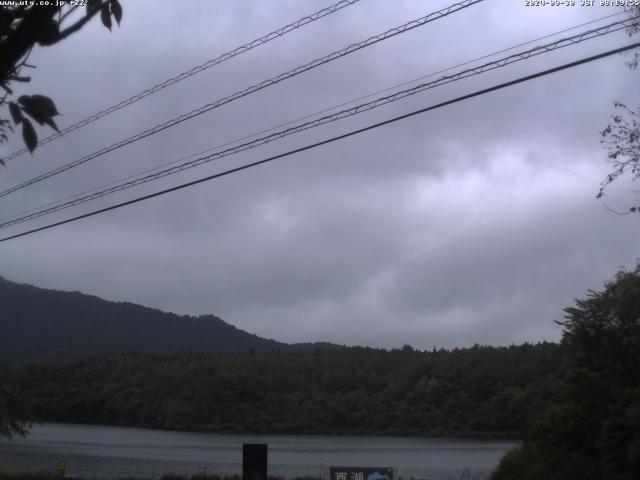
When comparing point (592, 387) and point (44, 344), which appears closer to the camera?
point (592, 387)

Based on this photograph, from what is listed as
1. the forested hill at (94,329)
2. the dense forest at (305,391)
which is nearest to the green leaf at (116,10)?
the dense forest at (305,391)

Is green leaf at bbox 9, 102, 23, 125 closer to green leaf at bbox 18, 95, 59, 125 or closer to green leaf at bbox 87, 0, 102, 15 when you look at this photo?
green leaf at bbox 18, 95, 59, 125

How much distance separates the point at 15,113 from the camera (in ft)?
13.8

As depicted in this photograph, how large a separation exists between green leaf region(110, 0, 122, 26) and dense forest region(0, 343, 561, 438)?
148ft

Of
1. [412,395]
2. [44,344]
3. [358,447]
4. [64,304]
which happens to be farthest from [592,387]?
[64,304]

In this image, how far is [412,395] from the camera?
63.7 metres

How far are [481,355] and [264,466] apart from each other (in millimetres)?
42031

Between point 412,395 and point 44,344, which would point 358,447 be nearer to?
point 412,395

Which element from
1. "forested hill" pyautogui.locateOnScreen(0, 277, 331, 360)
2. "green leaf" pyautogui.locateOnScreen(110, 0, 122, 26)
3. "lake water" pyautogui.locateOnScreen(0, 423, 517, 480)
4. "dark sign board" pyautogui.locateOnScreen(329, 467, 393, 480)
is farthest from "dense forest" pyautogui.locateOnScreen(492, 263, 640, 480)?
"forested hill" pyautogui.locateOnScreen(0, 277, 331, 360)

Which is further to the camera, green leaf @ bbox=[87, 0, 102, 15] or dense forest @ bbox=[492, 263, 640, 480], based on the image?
dense forest @ bbox=[492, 263, 640, 480]

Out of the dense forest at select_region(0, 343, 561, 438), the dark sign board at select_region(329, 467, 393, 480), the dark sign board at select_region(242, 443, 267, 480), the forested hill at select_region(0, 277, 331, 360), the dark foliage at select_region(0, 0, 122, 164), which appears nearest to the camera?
the dark foliage at select_region(0, 0, 122, 164)

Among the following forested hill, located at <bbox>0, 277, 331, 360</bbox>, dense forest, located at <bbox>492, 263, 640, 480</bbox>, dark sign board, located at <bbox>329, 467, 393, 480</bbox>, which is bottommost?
dark sign board, located at <bbox>329, 467, 393, 480</bbox>

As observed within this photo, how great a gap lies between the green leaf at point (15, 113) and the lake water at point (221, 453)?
26.7 m

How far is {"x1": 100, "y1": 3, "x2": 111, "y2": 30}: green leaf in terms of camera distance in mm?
4508
